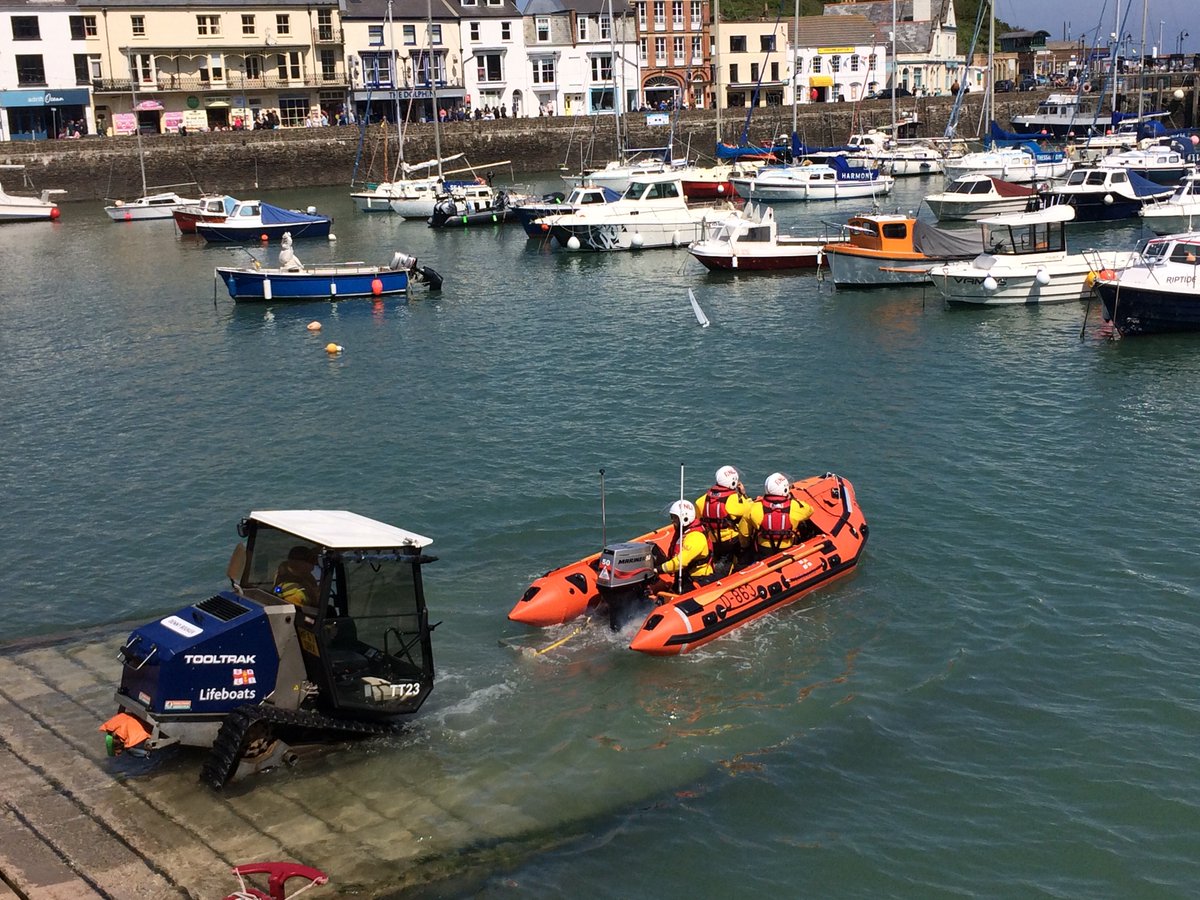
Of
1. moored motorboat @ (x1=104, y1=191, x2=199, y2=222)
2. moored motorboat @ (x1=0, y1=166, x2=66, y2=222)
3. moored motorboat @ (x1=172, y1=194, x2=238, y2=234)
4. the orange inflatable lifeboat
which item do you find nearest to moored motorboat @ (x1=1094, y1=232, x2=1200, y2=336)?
the orange inflatable lifeboat

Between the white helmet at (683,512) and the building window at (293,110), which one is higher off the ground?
the building window at (293,110)

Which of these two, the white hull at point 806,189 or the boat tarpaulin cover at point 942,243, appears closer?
the boat tarpaulin cover at point 942,243

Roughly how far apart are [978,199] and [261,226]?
92.5 feet

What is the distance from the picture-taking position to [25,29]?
7194 cm

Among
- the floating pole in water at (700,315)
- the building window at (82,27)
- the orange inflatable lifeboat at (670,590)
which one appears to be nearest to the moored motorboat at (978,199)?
the floating pole in water at (700,315)

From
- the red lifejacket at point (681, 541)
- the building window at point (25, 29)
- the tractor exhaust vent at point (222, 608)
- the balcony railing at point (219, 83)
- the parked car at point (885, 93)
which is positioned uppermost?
the building window at point (25, 29)

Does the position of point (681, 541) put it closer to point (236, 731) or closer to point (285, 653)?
point (285, 653)

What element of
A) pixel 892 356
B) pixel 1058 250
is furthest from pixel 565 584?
pixel 1058 250

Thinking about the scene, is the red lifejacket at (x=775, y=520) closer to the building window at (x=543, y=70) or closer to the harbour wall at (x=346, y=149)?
the harbour wall at (x=346, y=149)

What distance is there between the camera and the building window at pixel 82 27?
73.1 meters

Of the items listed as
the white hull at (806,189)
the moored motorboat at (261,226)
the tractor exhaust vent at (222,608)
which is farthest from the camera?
the white hull at (806,189)

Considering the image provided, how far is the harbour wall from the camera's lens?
69.4 metres

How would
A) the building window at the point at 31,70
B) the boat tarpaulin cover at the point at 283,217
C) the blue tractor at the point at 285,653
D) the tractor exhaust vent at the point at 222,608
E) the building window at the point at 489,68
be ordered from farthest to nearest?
the building window at the point at 489,68 → the building window at the point at 31,70 → the boat tarpaulin cover at the point at 283,217 → the tractor exhaust vent at the point at 222,608 → the blue tractor at the point at 285,653

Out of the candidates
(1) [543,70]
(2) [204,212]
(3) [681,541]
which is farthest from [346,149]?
(3) [681,541]
